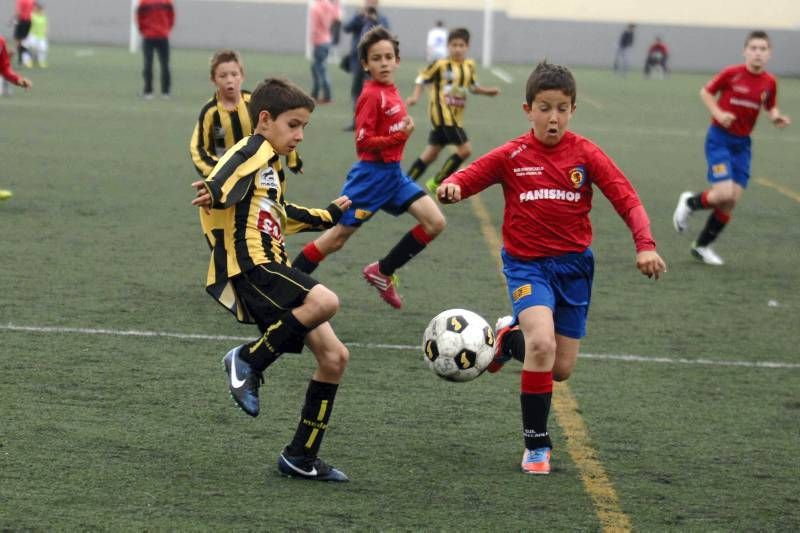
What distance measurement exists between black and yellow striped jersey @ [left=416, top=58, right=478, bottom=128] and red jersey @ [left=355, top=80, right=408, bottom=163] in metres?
5.22

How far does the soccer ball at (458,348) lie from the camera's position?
18.8 feet

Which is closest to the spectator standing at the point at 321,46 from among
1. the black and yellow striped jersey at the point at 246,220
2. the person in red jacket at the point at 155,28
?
the person in red jacket at the point at 155,28

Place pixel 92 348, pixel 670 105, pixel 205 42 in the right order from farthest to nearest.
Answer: pixel 205 42
pixel 670 105
pixel 92 348

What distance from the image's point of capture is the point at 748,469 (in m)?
5.47

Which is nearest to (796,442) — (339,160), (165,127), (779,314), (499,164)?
(499,164)

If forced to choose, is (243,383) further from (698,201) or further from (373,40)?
(698,201)

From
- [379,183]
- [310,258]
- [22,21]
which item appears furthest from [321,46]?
[310,258]

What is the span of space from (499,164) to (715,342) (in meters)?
2.90

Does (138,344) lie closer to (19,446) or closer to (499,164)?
(19,446)

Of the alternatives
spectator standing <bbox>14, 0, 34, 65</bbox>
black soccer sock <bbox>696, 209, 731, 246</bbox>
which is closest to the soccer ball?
black soccer sock <bbox>696, 209, 731, 246</bbox>

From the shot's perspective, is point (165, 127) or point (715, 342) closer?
point (715, 342)

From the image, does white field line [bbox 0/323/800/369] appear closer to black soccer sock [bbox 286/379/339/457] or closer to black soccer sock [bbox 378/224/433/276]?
black soccer sock [bbox 378/224/433/276]

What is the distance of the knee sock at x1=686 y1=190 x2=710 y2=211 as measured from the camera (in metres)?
10.9

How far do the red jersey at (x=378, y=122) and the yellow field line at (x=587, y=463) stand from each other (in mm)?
2356
